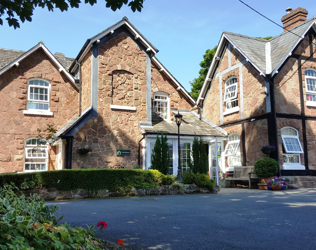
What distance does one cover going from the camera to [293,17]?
20188 mm

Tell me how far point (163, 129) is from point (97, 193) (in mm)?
5618

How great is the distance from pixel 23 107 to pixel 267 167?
40.5ft

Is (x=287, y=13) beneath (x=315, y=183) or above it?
above

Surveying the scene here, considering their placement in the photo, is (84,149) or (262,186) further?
(262,186)

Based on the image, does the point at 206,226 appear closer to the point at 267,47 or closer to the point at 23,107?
the point at 23,107

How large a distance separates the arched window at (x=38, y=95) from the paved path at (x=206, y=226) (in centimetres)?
979

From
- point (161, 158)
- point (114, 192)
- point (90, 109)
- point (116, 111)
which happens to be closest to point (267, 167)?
point (161, 158)

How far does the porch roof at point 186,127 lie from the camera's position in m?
15.7

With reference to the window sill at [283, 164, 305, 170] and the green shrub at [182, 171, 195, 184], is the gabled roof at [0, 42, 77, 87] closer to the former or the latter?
the green shrub at [182, 171, 195, 184]

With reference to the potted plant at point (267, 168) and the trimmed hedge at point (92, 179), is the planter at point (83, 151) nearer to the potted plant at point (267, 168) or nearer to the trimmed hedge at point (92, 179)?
the trimmed hedge at point (92, 179)

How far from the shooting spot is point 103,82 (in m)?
15.4

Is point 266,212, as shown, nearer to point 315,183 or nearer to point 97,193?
point 97,193

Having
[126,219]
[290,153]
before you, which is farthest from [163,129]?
[126,219]

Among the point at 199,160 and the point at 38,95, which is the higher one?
the point at 38,95
